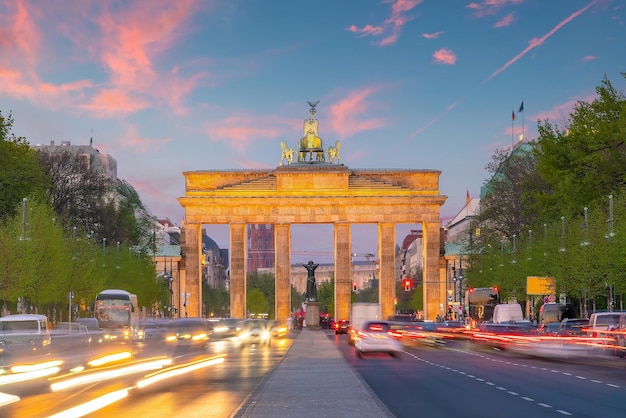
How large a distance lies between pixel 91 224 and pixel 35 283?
29.7 metres

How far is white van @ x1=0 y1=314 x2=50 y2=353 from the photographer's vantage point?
52.7 m

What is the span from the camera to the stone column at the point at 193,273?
485 ft

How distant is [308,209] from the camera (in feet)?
492

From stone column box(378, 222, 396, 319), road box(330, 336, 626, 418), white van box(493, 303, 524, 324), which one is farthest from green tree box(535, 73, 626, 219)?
stone column box(378, 222, 396, 319)

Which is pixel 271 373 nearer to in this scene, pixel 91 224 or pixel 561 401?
pixel 561 401

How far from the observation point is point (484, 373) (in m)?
39.5

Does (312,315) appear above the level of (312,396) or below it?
above

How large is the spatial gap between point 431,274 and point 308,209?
17247 mm

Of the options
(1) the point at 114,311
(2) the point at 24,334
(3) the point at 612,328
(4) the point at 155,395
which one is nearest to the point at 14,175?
(1) the point at 114,311

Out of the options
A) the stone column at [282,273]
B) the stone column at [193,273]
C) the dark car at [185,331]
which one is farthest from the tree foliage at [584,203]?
the stone column at [193,273]

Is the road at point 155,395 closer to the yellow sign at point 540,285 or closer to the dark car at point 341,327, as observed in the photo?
the yellow sign at point 540,285

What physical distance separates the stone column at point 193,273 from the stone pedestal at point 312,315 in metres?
17.3

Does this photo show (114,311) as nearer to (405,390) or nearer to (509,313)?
(509,313)

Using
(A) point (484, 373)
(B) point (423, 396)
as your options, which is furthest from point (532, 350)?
(B) point (423, 396)
